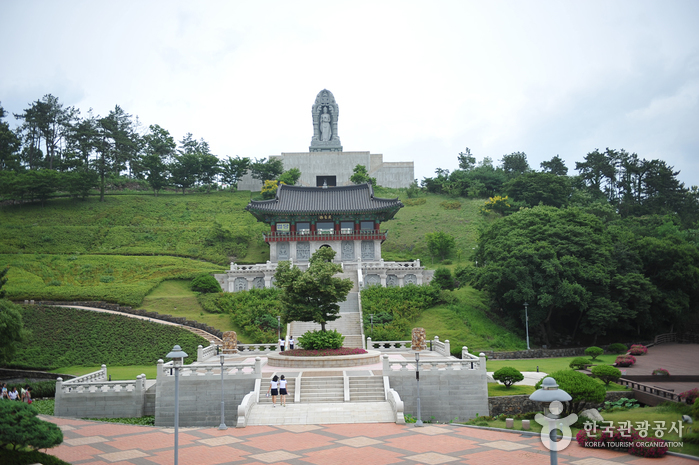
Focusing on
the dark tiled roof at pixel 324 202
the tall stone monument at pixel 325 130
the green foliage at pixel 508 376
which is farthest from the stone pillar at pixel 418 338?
A: the tall stone monument at pixel 325 130

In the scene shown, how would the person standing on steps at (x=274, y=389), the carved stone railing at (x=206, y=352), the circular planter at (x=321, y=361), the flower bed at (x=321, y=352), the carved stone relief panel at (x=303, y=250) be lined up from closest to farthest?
1. the person standing on steps at (x=274, y=389)
2. the circular planter at (x=321, y=361)
3. the flower bed at (x=321, y=352)
4. the carved stone railing at (x=206, y=352)
5. the carved stone relief panel at (x=303, y=250)

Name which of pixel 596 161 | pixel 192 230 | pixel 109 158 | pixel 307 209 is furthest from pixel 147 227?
pixel 596 161

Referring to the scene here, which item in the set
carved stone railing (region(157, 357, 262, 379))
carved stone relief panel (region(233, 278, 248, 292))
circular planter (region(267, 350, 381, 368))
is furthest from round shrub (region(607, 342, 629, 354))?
carved stone relief panel (region(233, 278, 248, 292))

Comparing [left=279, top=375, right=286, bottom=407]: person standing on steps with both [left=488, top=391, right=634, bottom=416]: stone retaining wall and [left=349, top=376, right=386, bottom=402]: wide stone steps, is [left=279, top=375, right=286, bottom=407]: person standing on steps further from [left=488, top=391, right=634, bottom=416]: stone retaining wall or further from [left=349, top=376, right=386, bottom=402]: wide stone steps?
[left=488, top=391, right=634, bottom=416]: stone retaining wall

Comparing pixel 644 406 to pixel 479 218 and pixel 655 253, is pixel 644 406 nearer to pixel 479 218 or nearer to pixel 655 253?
pixel 655 253

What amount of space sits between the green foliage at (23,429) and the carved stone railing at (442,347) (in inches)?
873

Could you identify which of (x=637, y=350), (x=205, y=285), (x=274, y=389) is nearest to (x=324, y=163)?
(x=205, y=285)

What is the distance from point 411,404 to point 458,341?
14712 millimetres

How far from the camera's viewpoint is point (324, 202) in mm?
58219

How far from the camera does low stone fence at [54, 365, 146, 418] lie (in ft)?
78.8

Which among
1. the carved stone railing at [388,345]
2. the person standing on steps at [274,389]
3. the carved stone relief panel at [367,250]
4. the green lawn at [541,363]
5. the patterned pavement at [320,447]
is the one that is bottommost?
the patterned pavement at [320,447]

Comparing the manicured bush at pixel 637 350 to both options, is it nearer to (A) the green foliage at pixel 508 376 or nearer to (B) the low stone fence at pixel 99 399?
(A) the green foliage at pixel 508 376

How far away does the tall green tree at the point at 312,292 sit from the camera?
2819cm

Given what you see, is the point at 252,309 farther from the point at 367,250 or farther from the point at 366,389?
the point at 366,389
